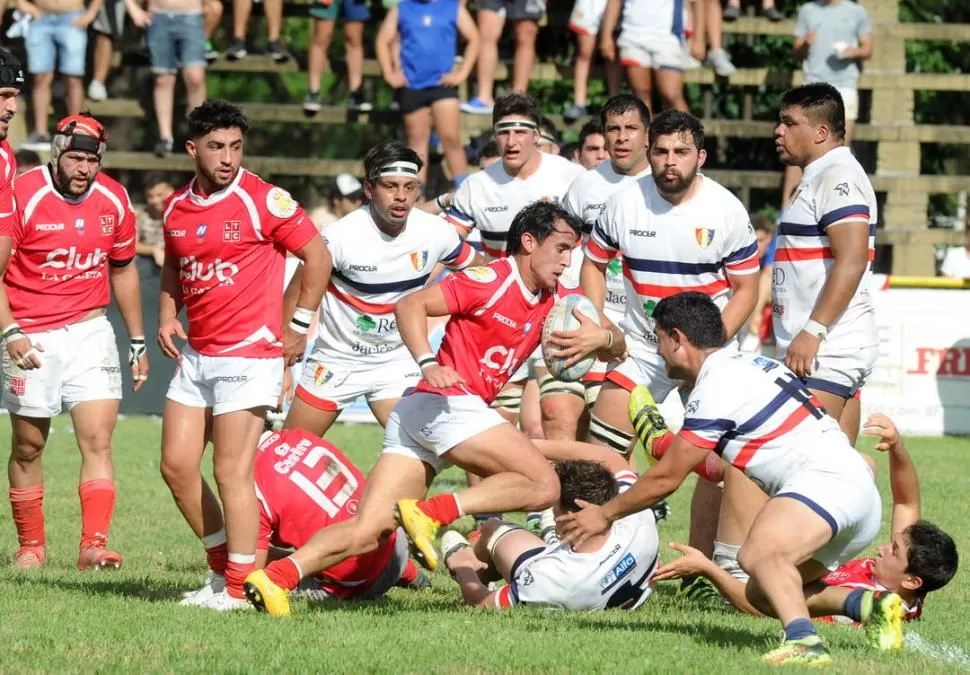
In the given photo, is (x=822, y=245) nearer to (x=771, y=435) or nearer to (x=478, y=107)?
(x=771, y=435)

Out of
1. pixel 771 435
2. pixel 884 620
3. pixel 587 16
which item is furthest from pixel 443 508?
pixel 587 16

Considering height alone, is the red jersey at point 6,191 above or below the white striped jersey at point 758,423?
above

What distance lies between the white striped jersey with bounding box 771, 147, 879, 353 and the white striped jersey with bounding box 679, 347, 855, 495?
177 centimetres

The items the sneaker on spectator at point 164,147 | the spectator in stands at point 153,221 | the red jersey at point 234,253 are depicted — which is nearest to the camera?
the red jersey at point 234,253

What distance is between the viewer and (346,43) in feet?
58.2

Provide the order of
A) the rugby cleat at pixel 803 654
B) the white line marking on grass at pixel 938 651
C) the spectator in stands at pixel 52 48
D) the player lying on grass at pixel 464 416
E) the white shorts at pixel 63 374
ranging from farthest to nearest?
the spectator in stands at pixel 52 48, the white shorts at pixel 63 374, the player lying on grass at pixel 464 416, the white line marking on grass at pixel 938 651, the rugby cleat at pixel 803 654

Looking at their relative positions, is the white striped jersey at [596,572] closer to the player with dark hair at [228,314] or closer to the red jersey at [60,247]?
the player with dark hair at [228,314]

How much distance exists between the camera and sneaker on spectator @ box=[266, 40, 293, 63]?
1814 cm

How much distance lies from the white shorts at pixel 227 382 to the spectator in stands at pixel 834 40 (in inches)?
430

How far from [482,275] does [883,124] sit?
12.6 m

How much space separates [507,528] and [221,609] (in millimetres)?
1508

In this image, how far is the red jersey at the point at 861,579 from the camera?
24.2 ft

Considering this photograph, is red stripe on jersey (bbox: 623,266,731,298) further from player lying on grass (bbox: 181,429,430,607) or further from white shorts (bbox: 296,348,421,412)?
player lying on grass (bbox: 181,429,430,607)

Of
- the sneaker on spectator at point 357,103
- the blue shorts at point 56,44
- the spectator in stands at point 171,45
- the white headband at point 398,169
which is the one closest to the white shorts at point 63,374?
the white headband at point 398,169
